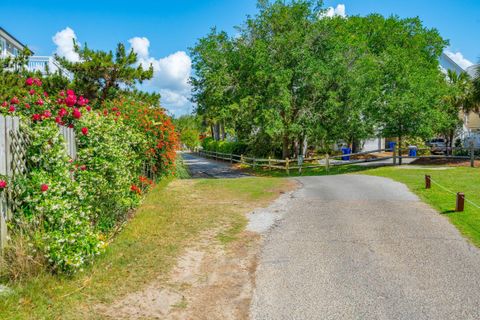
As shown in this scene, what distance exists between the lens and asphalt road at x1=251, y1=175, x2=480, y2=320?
15.3ft

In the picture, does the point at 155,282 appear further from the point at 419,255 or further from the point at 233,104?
the point at 233,104

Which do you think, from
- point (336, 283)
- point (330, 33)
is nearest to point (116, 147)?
point (336, 283)

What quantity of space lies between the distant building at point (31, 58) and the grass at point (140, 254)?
12111 millimetres

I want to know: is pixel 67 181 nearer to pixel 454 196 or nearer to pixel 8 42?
pixel 454 196

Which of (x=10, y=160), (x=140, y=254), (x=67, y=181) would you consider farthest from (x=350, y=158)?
(x=10, y=160)

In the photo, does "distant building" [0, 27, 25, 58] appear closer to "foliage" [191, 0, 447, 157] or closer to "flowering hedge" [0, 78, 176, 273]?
"foliage" [191, 0, 447, 157]

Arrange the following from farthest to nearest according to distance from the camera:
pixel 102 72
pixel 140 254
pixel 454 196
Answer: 1. pixel 102 72
2. pixel 454 196
3. pixel 140 254

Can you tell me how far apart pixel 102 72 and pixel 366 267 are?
55.7 ft

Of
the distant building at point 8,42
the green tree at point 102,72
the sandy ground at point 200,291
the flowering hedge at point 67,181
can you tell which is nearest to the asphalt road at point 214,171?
the green tree at point 102,72

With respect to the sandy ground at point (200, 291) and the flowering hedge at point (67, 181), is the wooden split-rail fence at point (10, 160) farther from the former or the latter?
the sandy ground at point (200, 291)

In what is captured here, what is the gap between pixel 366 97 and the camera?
2406cm

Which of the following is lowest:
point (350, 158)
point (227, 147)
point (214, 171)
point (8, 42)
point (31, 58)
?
point (214, 171)

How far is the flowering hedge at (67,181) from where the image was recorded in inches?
195

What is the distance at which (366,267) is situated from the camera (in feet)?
19.6
